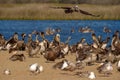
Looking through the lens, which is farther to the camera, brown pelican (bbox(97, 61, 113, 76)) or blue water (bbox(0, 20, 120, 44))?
blue water (bbox(0, 20, 120, 44))

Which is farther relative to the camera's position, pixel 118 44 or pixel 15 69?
pixel 118 44

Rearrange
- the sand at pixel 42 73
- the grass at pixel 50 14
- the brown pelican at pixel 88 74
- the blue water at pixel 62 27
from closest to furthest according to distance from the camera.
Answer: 1. the brown pelican at pixel 88 74
2. the sand at pixel 42 73
3. the blue water at pixel 62 27
4. the grass at pixel 50 14

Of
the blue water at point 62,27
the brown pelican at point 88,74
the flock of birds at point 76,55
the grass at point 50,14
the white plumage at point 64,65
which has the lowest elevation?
the grass at point 50,14

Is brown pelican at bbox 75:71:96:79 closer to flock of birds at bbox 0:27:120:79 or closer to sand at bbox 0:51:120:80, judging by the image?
flock of birds at bbox 0:27:120:79

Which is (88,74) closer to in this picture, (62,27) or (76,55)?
(76,55)

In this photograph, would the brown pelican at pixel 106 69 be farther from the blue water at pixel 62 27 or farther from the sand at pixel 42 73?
the blue water at pixel 62 27

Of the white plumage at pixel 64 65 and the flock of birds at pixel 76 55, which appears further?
the white plumage at pixel 64 65

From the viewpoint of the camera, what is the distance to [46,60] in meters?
24.2

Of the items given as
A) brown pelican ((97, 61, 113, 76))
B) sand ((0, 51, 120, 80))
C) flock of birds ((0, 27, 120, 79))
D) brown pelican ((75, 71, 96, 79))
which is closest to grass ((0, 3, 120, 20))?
flock of birds ((0, 27, 120, 79))

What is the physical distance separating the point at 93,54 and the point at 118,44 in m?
4.52

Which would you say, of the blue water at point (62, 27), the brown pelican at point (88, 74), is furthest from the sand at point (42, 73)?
the blue water at point (62, 27)

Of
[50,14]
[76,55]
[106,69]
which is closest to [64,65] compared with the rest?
[106,69]

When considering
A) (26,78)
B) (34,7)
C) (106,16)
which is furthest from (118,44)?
(34,7)

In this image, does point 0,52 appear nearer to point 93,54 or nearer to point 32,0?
point 93,54
